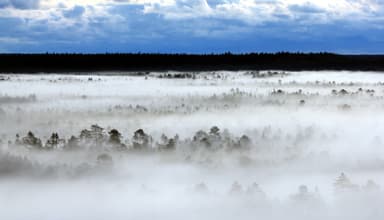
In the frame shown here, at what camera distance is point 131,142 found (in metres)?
24.2

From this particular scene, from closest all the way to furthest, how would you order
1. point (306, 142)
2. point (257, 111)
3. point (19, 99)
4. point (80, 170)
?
point (80, 170) → point (306, 142) → point (257, 111) → point (19, 99)

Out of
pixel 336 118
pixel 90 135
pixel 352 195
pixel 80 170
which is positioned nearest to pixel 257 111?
pixel 336 118

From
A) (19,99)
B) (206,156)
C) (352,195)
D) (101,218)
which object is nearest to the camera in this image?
(101,218)

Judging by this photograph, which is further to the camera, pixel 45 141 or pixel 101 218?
pixel 45 141

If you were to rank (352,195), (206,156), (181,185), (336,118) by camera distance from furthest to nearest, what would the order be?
1. (336,118)
2. (206,156)
3. (181,185)
4. (352,195)

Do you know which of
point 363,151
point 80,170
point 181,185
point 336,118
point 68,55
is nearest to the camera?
point 181,185

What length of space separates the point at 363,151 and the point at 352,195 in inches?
313

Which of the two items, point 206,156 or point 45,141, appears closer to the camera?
point 206,156

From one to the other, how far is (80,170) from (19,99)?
84.4 ft

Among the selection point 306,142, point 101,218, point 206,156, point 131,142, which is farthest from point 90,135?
point 101,218

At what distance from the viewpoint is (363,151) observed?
76.3 ft

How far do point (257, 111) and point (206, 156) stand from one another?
14.8 metres

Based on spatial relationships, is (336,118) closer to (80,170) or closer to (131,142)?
(131,142)

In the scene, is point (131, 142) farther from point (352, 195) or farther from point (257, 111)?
point (257, 111)
